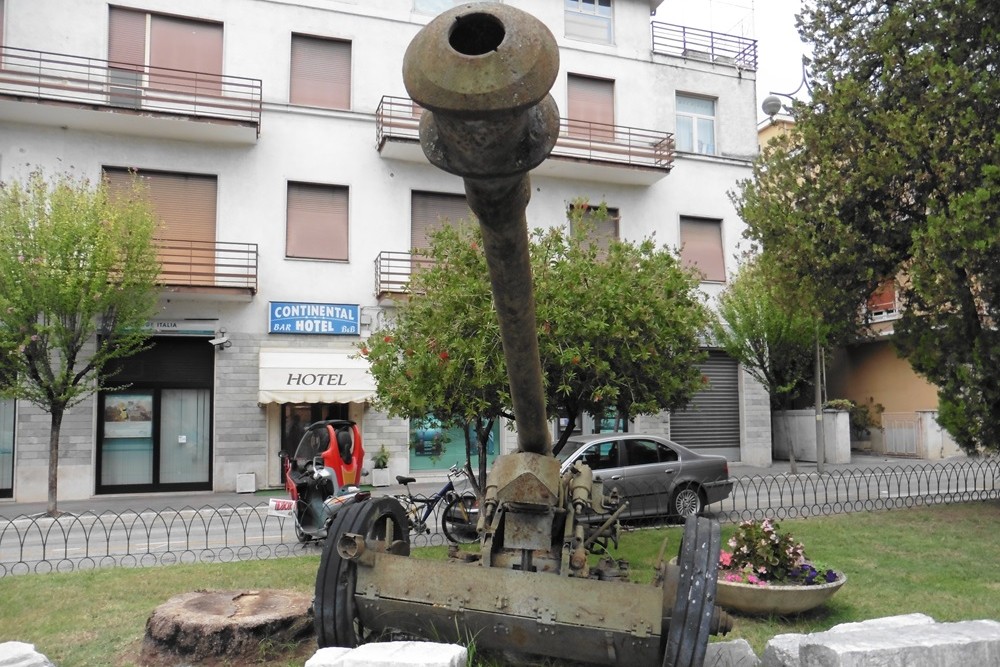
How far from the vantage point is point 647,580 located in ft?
26.7

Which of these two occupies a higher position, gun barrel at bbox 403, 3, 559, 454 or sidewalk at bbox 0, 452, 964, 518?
gun barrel at bbox 403, 3, 559, 454

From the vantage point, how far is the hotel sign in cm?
1788

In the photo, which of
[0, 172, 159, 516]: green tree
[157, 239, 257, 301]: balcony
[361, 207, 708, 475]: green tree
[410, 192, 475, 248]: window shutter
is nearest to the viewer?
[361, 207, 708, 475]: green tree

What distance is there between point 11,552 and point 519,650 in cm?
887

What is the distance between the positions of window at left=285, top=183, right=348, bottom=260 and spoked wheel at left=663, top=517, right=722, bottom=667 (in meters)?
14.8

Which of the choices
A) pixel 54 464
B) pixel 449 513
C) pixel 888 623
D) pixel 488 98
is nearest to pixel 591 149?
pixel 449 513

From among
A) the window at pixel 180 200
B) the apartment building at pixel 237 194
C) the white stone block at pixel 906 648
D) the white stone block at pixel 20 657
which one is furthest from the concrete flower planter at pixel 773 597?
the window at pixel 180 200

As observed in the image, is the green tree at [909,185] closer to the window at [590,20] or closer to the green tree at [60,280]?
the window at [590,20]

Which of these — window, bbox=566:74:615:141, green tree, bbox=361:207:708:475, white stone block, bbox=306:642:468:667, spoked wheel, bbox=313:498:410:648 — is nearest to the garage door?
window, bbox=566:74:615:141

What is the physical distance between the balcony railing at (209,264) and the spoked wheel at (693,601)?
1392cm

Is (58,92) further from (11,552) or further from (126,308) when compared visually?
(11,552)

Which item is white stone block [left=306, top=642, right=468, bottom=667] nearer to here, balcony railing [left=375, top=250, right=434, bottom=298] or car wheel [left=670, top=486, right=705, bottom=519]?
car wheel [left=670, top=486, right=705, bottom=519]

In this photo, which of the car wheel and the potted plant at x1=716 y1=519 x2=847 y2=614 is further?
the car wheel

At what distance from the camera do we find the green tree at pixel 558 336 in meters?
8.68
